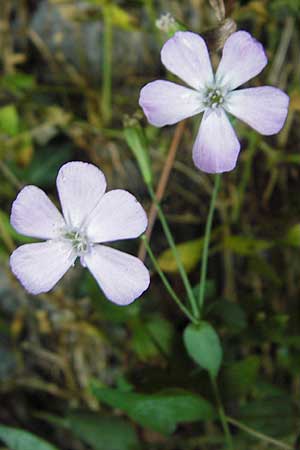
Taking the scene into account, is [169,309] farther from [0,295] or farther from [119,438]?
[0,295]

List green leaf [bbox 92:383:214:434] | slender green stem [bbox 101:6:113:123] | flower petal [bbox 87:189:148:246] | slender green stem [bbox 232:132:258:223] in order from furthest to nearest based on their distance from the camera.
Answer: slender green stem [bbox 101:6:113:123] < slender green stem [bbox 232:132:258:223] < green leaf [bbox 92:383:214:434] < flower petal [bbox 87:189:148:246]

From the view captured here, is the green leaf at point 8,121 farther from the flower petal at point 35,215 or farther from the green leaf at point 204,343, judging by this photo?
the green leaf at point 204,343

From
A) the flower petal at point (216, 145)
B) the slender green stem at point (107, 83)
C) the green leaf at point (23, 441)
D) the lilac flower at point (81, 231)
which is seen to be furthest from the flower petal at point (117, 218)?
the slender green stem at point (107, 83)

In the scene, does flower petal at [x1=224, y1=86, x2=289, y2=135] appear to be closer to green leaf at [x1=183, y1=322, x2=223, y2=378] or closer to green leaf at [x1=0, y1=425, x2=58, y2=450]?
green leaf at [x1=183, y1=322, x2=223, y2=378]

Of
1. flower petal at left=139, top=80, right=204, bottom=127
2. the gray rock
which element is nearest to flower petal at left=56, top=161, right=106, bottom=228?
flower petal at left=139, top=80, right=204, bottom=127

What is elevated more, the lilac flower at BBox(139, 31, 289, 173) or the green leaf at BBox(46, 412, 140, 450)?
the lilac flower at BBox(139, 31, 289, 173)

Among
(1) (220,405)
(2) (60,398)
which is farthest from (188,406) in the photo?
(2) (60,398)
